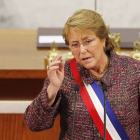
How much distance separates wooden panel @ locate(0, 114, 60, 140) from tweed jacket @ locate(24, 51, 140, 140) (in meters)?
0.51

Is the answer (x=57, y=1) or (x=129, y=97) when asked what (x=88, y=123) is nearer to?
(x=129, y=97)

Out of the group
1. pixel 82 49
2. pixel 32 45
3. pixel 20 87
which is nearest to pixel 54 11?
pixel 32 45

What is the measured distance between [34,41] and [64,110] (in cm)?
113

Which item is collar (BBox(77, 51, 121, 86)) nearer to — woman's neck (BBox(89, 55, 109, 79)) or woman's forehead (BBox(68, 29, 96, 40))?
woman's neck (BBox(89, 55, 109, 79))

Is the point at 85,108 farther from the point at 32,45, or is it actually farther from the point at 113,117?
the point at 32,45

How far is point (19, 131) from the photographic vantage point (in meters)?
1.88

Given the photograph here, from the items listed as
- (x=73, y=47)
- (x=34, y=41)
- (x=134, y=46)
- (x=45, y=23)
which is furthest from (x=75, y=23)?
(x=45, y=23)

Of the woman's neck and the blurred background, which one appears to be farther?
the blurred background

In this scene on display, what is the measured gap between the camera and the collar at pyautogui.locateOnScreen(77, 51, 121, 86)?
1.35 m

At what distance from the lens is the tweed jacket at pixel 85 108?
1314 millimetres

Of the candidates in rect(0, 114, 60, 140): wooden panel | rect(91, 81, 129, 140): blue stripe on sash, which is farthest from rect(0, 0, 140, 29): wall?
rect(91, 81, 129, 140): blue stripe on sash

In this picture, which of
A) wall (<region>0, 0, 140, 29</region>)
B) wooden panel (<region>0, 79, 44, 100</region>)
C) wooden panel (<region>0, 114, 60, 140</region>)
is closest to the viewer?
wooden panel (<region>0, 114, 60, 140</region>)

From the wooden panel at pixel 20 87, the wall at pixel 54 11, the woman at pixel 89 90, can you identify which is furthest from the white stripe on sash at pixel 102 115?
the wall at pixel 54 11

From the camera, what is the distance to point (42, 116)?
4.31ft
